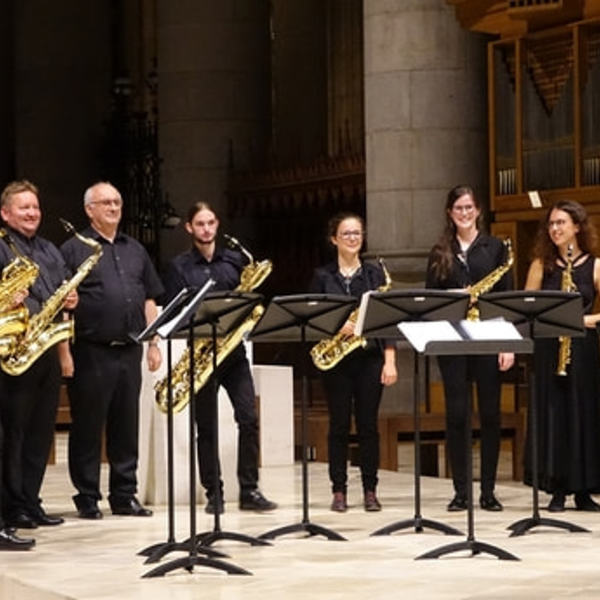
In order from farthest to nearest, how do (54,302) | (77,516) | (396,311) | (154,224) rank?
(154,224)
(77,516)
(54,302)
(396,311)

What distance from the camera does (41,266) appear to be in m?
10.3

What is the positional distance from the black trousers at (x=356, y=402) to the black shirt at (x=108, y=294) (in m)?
1.18

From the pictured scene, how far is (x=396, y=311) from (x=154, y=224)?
47.2 feet

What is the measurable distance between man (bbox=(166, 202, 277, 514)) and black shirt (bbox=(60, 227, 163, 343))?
0.24m

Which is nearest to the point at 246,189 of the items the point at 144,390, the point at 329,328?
the point at 144,390

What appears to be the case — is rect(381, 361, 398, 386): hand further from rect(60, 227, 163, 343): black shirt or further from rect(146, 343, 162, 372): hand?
rect(60, 227, 163, 343): black shirt

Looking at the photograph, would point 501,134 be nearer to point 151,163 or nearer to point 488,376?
point 488,376

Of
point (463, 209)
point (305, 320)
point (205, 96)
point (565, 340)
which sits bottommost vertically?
point (565, 340)

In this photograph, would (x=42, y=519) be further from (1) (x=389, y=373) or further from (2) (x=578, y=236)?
(2) (x=578, y=236)

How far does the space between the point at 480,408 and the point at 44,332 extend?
8.29 ft

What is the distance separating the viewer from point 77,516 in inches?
428

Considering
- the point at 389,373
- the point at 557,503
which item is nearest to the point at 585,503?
the point at 557,503

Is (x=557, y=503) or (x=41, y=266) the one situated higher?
(x=41, y=266)

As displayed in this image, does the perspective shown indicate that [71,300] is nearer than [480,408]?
Yes
